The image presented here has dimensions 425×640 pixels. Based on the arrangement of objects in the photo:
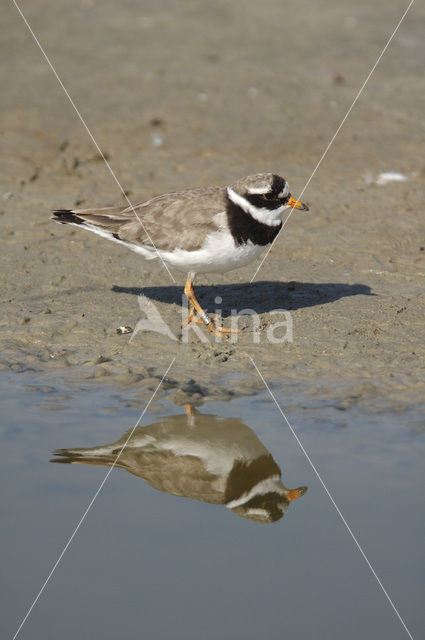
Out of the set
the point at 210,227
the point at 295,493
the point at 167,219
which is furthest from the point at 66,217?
the point at 295,493

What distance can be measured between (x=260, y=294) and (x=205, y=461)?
2852 mm

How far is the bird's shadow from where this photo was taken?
775 cm

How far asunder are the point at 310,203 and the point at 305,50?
492 cm

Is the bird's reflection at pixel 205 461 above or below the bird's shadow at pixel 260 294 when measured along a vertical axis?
above

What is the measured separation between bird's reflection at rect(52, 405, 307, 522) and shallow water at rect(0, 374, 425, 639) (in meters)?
0.01

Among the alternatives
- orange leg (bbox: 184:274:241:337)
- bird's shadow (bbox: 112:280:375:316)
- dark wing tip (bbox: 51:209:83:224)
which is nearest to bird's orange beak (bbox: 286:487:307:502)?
orange leg (bbox: 184:274:241:337)

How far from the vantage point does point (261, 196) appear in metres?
7.12

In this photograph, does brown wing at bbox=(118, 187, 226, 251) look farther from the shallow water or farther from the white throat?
the shallow water

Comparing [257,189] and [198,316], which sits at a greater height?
[257,189]

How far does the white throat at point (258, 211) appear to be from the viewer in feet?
23.3

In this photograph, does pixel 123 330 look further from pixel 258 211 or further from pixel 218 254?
pixel 258 211

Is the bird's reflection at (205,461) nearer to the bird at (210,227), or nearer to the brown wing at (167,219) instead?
the bird at (210,227)

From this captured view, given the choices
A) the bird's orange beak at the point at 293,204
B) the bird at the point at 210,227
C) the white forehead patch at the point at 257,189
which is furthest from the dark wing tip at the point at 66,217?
the bird's orange beak at the point at 293,204

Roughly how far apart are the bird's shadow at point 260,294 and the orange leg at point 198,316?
270 mm
